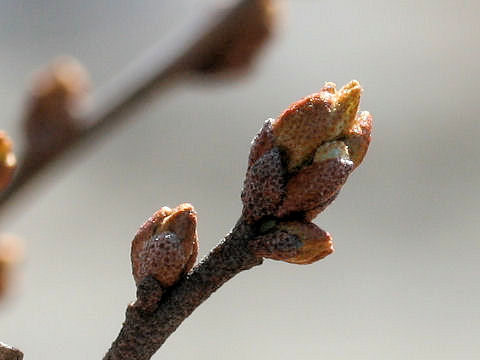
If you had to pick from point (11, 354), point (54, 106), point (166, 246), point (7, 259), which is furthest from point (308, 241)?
point (54, 106)

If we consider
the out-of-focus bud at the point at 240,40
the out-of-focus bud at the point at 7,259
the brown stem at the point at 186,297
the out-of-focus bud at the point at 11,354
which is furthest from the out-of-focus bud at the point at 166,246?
the out-of-focus bud at the point at 240,40

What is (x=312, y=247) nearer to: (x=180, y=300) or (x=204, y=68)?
(x=180, y=300)

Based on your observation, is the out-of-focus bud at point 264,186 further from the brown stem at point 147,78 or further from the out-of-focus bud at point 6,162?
the brown stem at point 147,78

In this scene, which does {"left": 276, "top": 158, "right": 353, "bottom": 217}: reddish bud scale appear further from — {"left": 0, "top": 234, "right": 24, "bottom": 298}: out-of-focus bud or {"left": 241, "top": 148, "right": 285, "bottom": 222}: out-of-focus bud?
{"left": 0, "top": 234, "right": 24, "bottom": 298}: out-of-focus bud

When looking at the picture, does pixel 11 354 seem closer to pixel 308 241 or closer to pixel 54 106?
pixel 308 241

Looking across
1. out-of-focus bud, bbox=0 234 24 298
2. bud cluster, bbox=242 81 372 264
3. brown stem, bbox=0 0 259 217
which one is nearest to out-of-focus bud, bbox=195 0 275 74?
brown stem, bbox=0 0 259 217

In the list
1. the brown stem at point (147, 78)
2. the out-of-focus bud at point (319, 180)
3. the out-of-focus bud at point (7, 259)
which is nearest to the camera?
the out-of-focus bud at point (319, 180)
